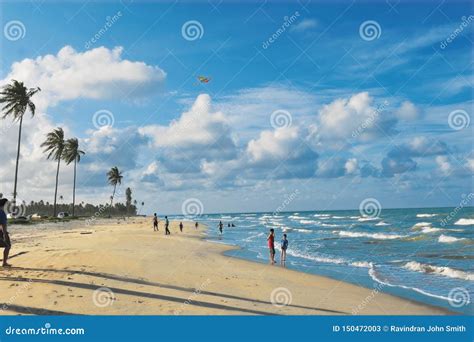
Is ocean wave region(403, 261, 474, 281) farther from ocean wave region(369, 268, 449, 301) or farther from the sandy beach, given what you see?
the sandy beach

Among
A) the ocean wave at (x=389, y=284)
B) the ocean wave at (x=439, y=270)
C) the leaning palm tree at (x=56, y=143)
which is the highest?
the leaning palm tree at (x=56, y=143)

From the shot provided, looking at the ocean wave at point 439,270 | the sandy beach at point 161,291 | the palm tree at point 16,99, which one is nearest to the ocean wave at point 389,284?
the sandy beach at point 161,291

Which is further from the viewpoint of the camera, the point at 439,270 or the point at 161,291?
the point at 439,270

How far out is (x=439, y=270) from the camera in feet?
65.1

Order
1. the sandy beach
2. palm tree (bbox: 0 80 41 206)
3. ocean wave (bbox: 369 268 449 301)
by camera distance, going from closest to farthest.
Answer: the sandy beach, ocean wave (bbox: 369 268 449 301), palm tree (bbox: 0 80 41 206)

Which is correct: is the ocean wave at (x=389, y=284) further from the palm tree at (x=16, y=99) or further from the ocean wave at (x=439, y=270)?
the palm tree at (x=16, y=99)

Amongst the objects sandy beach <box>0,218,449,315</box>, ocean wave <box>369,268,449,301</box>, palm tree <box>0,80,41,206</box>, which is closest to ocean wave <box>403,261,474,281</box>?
ocean wave <box>369,268,449,301</box>

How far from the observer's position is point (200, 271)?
1636 centimetres

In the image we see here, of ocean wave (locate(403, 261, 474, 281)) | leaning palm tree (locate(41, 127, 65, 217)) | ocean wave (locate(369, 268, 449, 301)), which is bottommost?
ocean wave (locate(369, 268, 449, 301))

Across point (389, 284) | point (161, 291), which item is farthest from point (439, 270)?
point (161, 291)

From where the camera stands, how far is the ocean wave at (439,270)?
60.0 ft

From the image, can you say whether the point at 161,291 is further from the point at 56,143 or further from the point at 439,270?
the point at 56,143

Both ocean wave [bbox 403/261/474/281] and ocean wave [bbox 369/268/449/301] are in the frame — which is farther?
ocean wave [bbox 403/261/474/281]

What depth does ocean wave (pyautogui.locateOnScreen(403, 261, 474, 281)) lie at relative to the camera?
18.3 m
